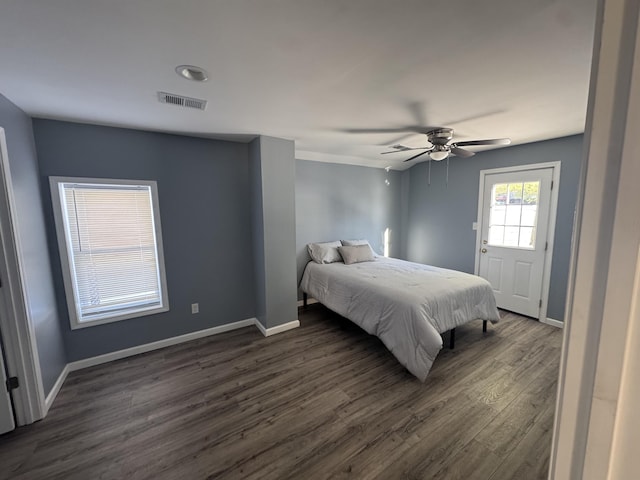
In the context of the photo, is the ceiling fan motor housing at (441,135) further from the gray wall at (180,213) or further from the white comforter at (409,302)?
the gray wall at (180,213)

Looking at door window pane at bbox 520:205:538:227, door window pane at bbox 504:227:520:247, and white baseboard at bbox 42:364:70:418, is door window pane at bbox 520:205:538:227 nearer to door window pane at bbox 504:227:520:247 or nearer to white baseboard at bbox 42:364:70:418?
door window pane at bbox 504:227:520:247

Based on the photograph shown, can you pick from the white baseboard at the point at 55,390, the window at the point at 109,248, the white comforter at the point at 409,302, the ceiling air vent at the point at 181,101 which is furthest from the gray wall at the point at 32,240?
the white comforter at the point at 409,302

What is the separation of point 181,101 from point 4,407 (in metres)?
2.49

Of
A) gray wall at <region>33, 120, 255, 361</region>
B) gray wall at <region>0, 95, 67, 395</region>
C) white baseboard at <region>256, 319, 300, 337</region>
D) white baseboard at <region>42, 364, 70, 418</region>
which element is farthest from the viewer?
white baseboard at <region>256, 319, 300, 337</region>

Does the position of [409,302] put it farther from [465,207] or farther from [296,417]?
[465,207]

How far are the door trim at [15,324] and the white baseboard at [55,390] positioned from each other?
69mm

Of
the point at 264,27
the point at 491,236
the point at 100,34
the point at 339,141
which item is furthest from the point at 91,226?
the point at 491,236

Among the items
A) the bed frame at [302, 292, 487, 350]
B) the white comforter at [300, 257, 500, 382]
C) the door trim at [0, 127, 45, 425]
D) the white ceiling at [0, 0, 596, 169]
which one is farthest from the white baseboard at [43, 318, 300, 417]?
the white ceiling at [0, 0, 596, 169]

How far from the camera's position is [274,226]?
3096 millimetres

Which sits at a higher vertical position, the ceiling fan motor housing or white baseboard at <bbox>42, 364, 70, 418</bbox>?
the ceiling fan motor housing

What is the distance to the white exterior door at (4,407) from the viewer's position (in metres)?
1.82

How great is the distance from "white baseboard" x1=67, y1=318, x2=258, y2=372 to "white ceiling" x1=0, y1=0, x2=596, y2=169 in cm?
224

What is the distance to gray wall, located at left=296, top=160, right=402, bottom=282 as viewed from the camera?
13.4ft

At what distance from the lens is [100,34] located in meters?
1.28
